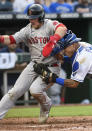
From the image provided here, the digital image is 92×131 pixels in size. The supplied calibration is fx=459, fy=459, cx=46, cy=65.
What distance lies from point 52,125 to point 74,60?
1156mm

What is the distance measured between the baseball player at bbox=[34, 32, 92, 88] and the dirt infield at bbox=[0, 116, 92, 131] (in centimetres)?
62

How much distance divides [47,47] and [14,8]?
21.7ft

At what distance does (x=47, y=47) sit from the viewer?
256 inches

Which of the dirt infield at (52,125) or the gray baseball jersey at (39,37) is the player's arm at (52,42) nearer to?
the gray baseball jersey at (39,37)

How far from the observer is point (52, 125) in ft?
22.8

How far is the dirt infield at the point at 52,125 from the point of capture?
645cm

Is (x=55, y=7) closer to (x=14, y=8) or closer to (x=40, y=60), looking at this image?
(x=14, y=8)

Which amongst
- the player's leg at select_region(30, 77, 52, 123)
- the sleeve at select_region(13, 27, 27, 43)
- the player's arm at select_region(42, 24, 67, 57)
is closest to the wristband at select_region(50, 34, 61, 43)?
the player's arm at select_region(42, 24, 67, 57)

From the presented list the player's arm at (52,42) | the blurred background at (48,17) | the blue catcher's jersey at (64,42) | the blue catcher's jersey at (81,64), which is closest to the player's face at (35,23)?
the player's arm at (52,42)

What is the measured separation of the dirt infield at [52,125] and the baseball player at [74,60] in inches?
24.6

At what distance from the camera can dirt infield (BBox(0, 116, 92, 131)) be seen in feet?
21.2

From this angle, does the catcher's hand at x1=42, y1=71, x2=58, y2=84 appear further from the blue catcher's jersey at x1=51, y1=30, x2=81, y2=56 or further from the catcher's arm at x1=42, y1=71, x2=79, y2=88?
the blue catcher's jersey at x1=51, y1=30, x2=81, y2=56

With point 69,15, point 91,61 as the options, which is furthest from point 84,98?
point 91,61

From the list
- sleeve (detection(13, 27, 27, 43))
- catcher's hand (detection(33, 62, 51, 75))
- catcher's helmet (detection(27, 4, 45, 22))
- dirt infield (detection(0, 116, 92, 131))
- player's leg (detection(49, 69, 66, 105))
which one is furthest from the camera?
player's leg (detection(49, 69, 66, 105))
